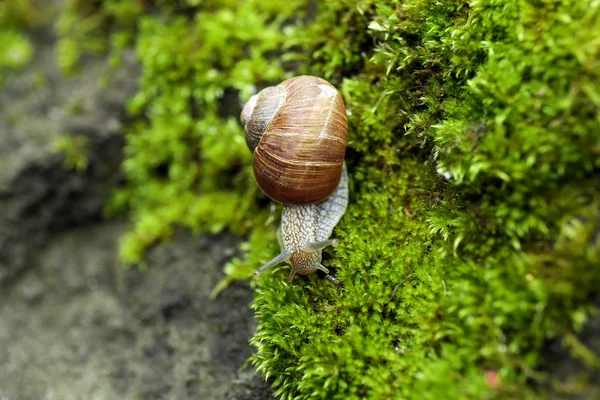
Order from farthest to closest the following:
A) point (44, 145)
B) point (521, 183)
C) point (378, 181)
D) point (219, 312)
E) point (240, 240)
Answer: point (44, 145) → point (240, 240) → point (219, 312) → point (378, 181) → point (521, 183)

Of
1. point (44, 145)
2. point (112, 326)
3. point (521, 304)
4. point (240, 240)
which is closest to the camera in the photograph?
A: point (521, 304)

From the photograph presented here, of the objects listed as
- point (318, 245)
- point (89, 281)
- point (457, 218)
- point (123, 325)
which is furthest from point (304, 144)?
point (89, 281)

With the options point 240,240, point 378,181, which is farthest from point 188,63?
point 378,181

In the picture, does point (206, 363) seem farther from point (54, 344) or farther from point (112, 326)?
point (54, 344)

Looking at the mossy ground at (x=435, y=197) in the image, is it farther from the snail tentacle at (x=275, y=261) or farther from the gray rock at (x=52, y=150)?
the gray rock at (x=52, y=150)

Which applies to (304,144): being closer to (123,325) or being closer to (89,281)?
(123,325)

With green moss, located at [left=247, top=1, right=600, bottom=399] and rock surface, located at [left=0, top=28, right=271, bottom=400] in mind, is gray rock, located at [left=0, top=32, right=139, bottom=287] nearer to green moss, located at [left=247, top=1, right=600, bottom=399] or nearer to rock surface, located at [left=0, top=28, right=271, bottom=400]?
rock surface, located at [left=0, top=28, right=271, bottom=400]

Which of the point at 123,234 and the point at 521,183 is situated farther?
the point at 123,234
